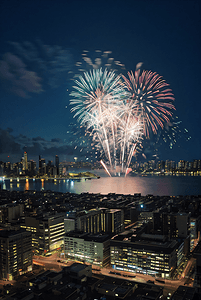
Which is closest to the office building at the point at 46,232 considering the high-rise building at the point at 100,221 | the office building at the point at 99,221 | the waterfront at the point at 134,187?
the office building at the point at 99,221

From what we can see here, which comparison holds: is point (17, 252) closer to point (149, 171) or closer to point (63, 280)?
point (63, 280)

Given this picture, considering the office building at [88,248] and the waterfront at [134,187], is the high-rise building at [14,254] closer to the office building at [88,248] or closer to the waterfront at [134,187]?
the office building at [88,248]

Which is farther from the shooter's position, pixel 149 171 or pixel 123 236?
pixel 149 171

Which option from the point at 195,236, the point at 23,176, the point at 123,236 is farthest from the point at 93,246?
the point at 23,176

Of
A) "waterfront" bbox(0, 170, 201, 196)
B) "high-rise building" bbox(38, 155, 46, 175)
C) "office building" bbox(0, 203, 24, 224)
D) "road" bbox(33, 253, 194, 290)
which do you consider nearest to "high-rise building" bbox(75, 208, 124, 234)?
"road" bbox(33, 253, 194, 290)

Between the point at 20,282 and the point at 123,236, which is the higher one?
the point at 123,236

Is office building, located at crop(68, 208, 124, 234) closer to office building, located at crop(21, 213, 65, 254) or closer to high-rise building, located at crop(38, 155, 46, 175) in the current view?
office building, located at crop(21, 213, 65, 254)

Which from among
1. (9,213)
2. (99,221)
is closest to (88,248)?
(99,221)

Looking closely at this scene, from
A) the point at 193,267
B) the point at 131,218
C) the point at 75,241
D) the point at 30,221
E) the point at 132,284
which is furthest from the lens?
the point at 131,218
